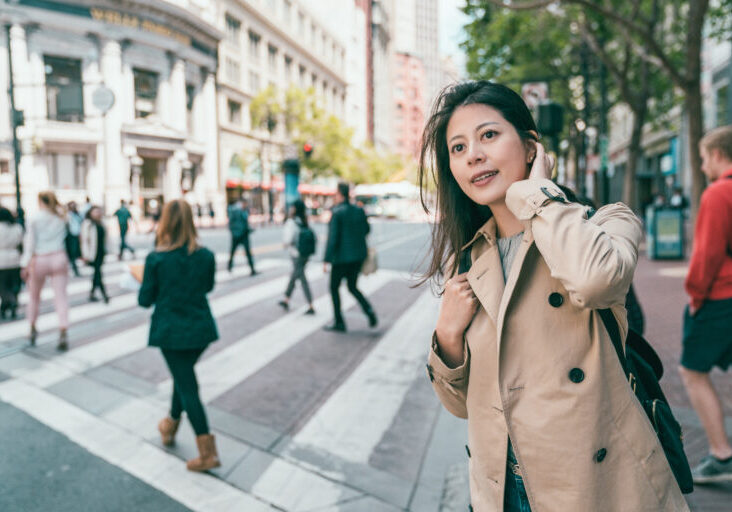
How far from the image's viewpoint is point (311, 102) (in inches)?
1907

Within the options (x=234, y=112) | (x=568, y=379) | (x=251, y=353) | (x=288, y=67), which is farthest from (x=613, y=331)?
(x=288, y=67)

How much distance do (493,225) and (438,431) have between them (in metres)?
3.15

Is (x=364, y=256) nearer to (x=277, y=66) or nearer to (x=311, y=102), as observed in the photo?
(x=311, y=102)

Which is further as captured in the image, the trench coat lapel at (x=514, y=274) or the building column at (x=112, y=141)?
the building column at (x=112, y=141)

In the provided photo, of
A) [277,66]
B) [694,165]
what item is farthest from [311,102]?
[694,165]

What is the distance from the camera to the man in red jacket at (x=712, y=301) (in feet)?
10.1

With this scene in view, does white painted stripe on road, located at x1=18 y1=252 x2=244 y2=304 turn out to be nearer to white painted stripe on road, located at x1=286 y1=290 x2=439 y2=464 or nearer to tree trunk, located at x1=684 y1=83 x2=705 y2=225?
white painted stripe on road, located at x1=286 y1=290 x2=439 y2=464

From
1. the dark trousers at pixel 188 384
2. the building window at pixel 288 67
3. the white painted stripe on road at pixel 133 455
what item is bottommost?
the white painted stripe on road at pixel 133 455

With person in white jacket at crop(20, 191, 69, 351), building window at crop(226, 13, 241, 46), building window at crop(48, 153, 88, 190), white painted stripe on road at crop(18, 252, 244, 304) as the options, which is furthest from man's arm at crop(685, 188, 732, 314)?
building window at crop(226, 13, 241, 46)

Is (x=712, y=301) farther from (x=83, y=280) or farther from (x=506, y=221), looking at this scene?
(x=83, y=280)

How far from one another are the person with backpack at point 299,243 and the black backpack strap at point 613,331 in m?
7.34

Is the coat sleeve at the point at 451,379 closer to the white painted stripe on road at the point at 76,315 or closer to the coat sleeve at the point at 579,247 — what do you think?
the coat sleeve at the point at 579,247

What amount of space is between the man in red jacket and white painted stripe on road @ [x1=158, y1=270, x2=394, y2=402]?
3804 mm

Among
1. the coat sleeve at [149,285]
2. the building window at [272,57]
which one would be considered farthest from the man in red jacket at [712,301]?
the building window at [272,57]
